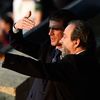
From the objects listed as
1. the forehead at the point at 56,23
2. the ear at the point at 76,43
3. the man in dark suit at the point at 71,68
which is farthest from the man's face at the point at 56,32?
the ear at the point at 76,43

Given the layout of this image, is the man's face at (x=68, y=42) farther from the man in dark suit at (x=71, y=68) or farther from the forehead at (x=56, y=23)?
the forehead at (x=56, y=23)

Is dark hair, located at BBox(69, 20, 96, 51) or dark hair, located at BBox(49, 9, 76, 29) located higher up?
dark hair, located at BBox(69, 20, 96, 51)

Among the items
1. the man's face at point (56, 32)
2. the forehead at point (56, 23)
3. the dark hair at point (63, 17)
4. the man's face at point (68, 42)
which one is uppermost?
the man's face at point (68, 42)

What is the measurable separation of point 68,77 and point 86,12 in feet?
17.3

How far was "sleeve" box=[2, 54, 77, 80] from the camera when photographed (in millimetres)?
3025

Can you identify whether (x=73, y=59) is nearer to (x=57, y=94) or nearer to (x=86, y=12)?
(x=57, y=94)

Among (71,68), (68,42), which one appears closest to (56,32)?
(68,42)

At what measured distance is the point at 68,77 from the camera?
3.07 meters

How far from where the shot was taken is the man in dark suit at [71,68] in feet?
9.97

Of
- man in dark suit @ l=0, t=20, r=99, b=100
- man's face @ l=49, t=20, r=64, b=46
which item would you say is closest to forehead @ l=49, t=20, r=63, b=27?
man's face @ l=49, t=20, r=64, b=46

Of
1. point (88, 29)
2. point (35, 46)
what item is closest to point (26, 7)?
point (35, 46)

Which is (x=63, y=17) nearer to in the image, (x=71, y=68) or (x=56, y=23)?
(x=56, y=23)

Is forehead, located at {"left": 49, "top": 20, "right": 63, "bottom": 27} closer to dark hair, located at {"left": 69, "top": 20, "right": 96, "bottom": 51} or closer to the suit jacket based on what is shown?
dark hair, located at {"left": 69, "top": 20, "right": 96, "bottom": 51}

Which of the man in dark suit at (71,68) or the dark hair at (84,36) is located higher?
the dark hair at (84,36)
